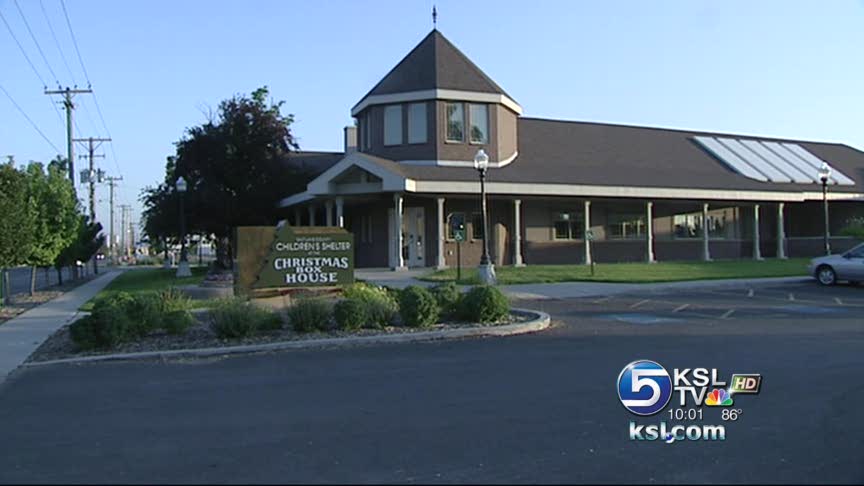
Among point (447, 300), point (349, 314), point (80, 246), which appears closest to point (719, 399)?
point (349, 314)

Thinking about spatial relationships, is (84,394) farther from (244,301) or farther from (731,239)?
(731,239)

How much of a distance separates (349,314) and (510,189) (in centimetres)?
1580

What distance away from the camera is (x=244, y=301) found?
1364 cm

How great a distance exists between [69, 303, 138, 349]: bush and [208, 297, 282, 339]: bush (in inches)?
57.5

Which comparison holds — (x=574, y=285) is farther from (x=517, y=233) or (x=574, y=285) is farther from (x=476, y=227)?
(x=476, y=227)

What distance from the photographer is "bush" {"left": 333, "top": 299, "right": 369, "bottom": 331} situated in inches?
523

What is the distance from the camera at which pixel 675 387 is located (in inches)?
315

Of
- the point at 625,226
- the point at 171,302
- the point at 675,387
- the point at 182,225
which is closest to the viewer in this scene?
the point at 675,387

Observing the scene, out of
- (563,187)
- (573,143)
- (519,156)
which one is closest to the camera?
(563,187)

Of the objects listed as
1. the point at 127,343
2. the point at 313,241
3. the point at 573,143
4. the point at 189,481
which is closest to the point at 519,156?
the point at 573,143

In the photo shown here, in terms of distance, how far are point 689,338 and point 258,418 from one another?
7.95 metres

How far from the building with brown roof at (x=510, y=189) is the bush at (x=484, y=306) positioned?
1225cm

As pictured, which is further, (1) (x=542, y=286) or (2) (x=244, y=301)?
(1) (x=542, y=286)

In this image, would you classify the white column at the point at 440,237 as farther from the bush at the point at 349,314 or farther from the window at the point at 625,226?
the bush at the point at 349,314
